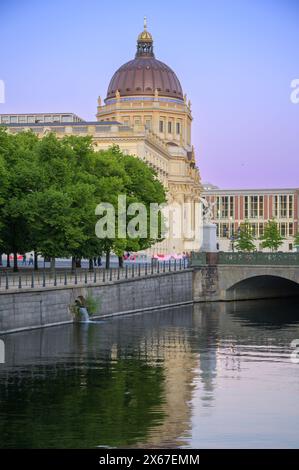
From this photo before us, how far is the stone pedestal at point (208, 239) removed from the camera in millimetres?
103062

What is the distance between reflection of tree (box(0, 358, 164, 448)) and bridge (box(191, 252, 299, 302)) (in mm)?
48743

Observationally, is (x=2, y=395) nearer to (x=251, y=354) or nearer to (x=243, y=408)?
(x=243, y=408)

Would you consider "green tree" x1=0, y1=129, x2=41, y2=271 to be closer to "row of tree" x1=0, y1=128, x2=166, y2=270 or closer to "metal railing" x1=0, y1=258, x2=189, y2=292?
"row of tree" x1=0, y1=128, x2=166, y2=270

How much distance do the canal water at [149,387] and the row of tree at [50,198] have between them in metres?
8.14

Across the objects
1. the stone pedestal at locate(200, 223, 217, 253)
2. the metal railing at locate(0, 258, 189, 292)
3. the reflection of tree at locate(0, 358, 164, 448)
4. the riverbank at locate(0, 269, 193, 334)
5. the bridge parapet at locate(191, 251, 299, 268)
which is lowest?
the reflection of tree at locate(0, 358, 164, 448)

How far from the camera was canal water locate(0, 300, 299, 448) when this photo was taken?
115 ft

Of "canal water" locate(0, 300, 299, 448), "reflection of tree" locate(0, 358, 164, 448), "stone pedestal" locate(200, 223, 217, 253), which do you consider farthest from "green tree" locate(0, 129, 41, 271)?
"stone pedestal" locate(200, 223, 217, 253)

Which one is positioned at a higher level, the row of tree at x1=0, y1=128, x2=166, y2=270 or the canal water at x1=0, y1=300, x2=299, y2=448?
the row of tree at x1=0, y1=128, x2=166, y2=270

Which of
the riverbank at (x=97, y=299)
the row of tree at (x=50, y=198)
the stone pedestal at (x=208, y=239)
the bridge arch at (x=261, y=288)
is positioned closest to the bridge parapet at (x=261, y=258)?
the bridge arch at (x=261, y=288)

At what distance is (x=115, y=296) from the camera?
79062 millimetres

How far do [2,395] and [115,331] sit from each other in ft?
81.3
